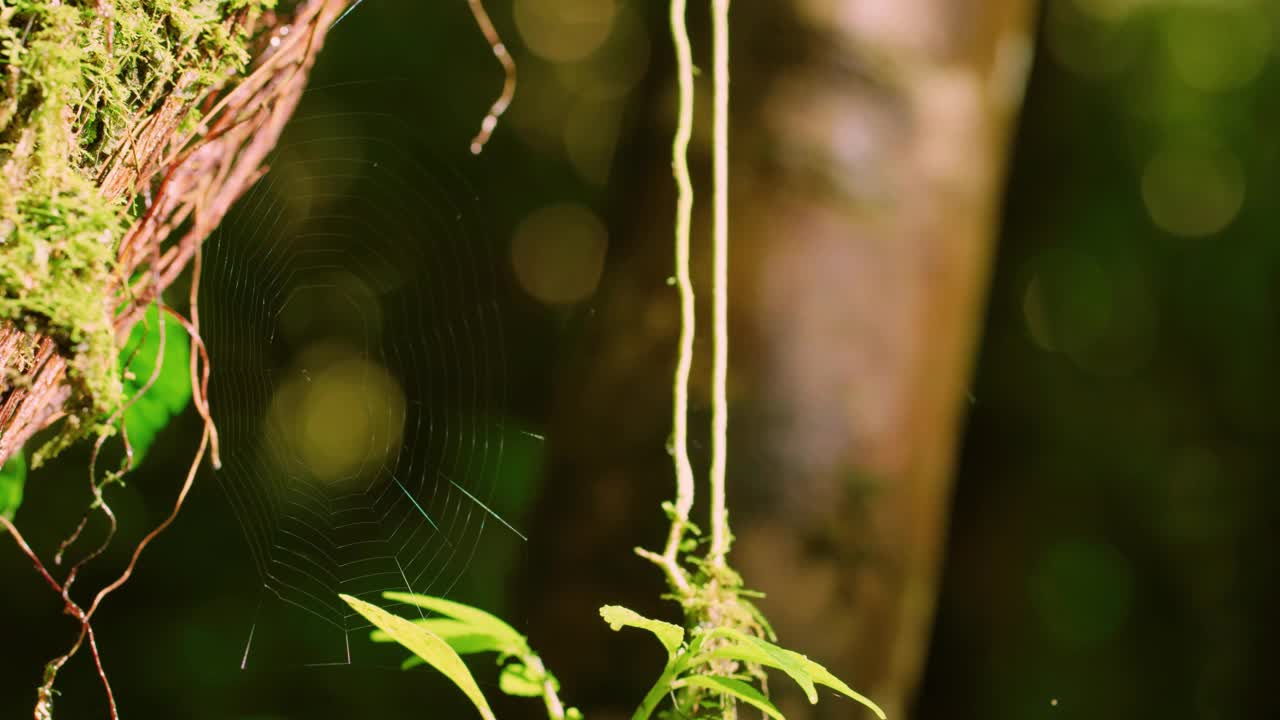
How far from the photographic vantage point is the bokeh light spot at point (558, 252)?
367 centimetres

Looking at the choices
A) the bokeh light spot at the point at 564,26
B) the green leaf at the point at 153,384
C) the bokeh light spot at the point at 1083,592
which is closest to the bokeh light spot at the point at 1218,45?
the bokeh light spot at the point at 1083,592

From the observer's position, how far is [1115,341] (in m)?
2.88

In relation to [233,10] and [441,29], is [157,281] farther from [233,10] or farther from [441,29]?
[441,29]

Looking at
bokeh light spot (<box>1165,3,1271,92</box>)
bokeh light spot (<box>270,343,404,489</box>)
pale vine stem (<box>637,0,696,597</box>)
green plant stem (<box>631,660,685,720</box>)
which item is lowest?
bokeh light spot (<box>270,343,404,489</box>)

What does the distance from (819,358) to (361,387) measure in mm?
3358

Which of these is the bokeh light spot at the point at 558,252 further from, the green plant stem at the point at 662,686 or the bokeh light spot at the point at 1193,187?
the green plant stem at the point at 662,686

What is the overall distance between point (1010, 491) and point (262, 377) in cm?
218

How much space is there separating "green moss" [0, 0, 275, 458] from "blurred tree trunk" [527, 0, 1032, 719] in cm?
54

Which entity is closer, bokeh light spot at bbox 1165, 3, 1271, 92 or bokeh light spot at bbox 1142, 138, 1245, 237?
bokeh light spot at bbox 1142, 138, 1245, 237

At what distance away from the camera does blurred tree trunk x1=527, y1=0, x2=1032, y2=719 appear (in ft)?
2.93

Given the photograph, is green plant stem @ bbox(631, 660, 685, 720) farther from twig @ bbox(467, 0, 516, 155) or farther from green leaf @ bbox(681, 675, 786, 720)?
twig @ bbox(467, 0, 516, 155)

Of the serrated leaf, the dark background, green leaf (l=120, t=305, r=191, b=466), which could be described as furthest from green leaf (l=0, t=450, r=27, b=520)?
the dark background

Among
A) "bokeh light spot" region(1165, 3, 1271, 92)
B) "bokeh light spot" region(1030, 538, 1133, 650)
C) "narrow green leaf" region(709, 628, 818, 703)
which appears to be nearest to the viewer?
"narrow green leaf" region(709, 628, 818, 703)

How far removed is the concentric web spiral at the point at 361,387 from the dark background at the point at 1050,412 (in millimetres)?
132
